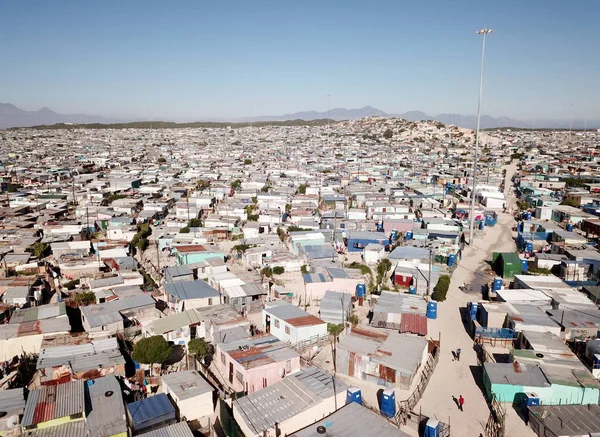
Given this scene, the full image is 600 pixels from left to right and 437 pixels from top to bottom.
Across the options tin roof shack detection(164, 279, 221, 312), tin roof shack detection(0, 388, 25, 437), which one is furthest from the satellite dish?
tin roof shack detection(164, 279, 221, 312)

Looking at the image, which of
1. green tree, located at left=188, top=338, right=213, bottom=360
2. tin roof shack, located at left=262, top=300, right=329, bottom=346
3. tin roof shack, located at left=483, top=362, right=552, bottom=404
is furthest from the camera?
tin roof shack, located at left=262, top=300, right=329, bottom=346

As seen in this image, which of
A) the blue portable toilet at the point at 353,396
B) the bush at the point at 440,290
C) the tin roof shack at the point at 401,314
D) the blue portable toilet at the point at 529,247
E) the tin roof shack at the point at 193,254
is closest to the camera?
the blue portable toilet at the point at 353,396

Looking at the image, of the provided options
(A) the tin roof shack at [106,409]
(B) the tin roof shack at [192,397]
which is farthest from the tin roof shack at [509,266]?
(A) the tin roof shack at [106,409]

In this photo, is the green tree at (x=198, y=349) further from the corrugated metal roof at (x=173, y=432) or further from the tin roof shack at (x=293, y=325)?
the corrugated metal roof at (x=173, y=432)

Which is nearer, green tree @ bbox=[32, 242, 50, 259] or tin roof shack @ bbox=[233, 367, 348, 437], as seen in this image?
tin roof shack @ bbox=[233, 367, 348, 437]

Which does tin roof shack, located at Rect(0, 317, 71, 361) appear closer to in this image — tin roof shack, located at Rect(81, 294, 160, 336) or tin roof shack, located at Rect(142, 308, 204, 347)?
tin roof shack, located at Rect(81, 294, 160, 336)

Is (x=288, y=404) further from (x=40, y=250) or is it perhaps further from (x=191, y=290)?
(x=40, y=250)

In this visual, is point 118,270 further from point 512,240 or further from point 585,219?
point 585,219
